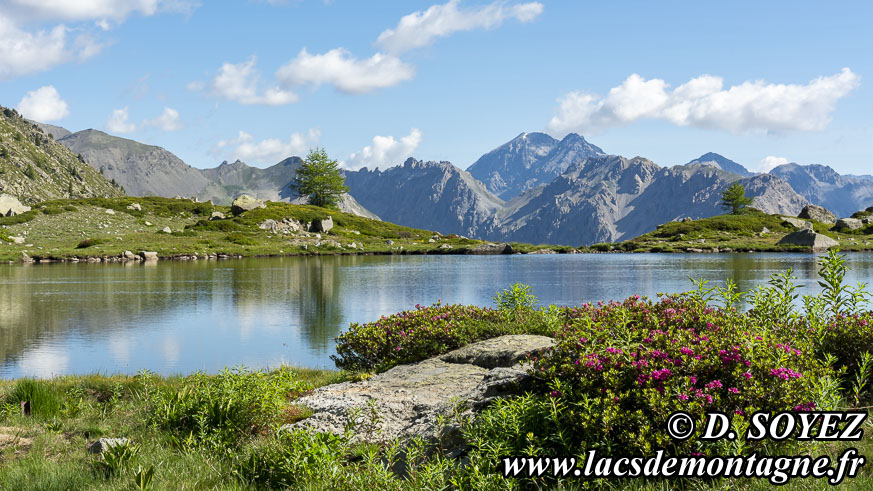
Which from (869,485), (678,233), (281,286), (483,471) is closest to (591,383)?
(483,471)

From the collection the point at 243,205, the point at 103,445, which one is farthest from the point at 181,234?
the point at 103,445

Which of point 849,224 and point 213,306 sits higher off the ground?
point 849,224

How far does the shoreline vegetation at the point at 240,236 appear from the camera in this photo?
77.4 m

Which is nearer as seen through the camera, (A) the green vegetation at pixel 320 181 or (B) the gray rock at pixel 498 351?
(B) the gray rock at pixel 498 351

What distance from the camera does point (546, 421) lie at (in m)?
6.99

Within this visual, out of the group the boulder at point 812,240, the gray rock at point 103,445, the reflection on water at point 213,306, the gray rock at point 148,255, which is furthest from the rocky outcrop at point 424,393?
the boulder at point 812,240

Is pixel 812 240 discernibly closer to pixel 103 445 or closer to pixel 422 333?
pixel 422 333

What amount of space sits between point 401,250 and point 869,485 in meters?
99.9

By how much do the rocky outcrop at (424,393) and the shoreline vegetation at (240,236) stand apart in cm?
7284

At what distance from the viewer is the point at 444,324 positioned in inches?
569

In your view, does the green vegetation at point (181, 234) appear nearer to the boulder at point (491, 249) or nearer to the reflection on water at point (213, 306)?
the boulder at point (491, 249)

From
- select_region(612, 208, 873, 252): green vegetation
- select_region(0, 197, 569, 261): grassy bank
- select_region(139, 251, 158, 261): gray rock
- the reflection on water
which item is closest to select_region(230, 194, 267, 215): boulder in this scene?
select_region(0, 197, 569, 261): grassy bank

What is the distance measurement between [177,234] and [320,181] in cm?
6660

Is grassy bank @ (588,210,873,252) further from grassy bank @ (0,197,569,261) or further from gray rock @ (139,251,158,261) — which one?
gray rock @ (139,251,158,261)
